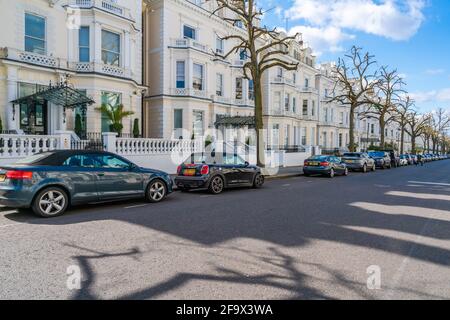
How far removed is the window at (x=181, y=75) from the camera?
2583 centimetres

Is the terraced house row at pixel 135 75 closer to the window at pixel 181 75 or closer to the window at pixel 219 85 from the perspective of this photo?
the window at pixel 181 75

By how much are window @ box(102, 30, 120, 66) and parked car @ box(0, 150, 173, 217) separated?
13.5 meters

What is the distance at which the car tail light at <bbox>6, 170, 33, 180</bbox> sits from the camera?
688cm

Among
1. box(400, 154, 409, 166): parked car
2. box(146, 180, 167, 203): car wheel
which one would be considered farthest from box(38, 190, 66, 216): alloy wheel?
box(400, 154, 409, 166): parked car

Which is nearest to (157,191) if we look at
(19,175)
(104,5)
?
(19,175)

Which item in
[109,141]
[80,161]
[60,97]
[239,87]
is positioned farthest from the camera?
[239,87]

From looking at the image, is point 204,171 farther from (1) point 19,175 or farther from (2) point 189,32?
(2) point 189,32

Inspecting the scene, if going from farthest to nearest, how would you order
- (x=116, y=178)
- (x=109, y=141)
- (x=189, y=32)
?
1. (x=189, y=32)
2. (x=109, y=141)
3. (x=116, y=178)

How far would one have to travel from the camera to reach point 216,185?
1124 cm

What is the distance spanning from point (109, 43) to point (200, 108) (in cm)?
887

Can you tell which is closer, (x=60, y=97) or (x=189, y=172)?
(x=189, y=172)

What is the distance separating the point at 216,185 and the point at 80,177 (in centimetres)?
479

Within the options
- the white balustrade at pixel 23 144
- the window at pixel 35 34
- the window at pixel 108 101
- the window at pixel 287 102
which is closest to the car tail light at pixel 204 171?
the white balustrade at pixel 23 144

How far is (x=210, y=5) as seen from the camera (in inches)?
1138
